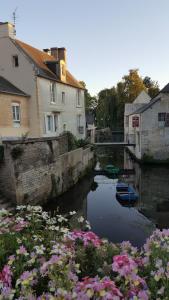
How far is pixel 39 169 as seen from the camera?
17812 millimetres

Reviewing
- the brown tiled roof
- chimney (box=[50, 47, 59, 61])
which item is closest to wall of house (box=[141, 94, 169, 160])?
the brown tiled roof

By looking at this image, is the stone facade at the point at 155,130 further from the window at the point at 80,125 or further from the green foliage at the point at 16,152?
the green foliage at the point at 16,152

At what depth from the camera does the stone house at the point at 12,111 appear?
1897cm

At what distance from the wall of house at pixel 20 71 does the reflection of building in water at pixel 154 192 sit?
33.8 feet

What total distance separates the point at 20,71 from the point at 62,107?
21.8 feet

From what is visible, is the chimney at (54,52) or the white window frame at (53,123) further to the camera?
the chimney at (54,52)

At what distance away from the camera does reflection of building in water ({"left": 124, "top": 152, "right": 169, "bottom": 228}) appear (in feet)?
55.3

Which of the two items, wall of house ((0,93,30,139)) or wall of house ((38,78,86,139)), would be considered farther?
wall of house ((38,78,86,139))

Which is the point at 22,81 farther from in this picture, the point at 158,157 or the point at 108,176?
the point at 158,157

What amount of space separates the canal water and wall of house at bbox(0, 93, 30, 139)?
5664 mm

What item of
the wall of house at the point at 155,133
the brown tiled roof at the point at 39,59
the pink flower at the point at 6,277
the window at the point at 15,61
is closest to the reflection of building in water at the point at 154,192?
the wall of house at the point at 155,133

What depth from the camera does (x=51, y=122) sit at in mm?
25219

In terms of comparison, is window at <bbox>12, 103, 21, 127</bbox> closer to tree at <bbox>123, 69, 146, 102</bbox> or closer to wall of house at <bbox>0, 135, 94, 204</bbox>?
wall of house at <bbox>0, 135, 94, 204</bbox>

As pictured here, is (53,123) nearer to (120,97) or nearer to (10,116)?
(10,116)
